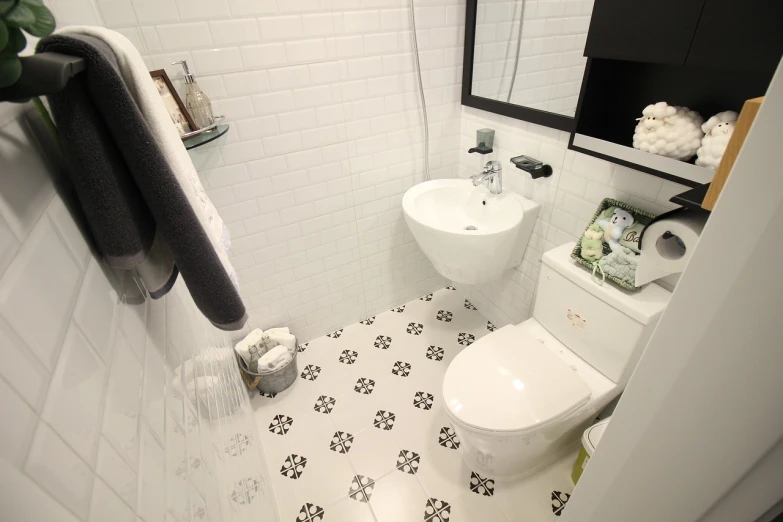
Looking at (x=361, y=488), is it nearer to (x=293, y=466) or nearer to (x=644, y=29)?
(x=293, y=466)

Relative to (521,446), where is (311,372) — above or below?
below

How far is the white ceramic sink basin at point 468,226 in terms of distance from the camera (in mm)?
1401

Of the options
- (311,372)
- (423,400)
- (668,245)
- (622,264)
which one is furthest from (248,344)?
(668,245)

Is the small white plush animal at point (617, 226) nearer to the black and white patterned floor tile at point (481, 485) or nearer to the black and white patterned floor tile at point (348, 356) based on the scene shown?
the black and white patterned floor tile at point (481, 485)

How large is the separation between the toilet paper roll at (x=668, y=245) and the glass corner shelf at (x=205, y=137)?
1.37 metres

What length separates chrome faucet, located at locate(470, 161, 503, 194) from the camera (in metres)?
1.55

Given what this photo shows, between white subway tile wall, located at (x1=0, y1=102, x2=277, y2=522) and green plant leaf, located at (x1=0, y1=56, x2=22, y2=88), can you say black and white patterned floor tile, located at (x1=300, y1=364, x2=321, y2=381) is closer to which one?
white subway tile wall, located at (x1=0, y1=102, x2=277, y2=522)

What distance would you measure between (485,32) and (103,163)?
1626 mm

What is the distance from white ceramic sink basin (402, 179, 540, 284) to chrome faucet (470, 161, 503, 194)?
55 millimetres

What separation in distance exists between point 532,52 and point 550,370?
4.22 ft

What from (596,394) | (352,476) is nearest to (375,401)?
(352,476)

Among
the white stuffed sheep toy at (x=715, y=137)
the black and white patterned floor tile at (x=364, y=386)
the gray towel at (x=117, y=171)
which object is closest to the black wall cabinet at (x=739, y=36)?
the white stuffed sheep toy at (x=715, y=137)

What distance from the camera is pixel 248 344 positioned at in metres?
1.72

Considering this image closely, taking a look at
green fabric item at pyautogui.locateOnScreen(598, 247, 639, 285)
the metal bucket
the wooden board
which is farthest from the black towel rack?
the metal bucket
